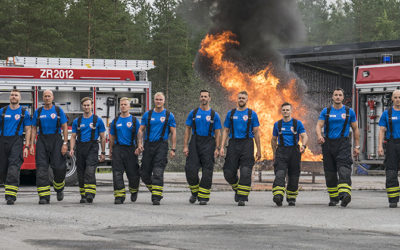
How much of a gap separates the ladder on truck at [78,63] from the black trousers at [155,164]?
633 cm

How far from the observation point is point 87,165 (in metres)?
12.8

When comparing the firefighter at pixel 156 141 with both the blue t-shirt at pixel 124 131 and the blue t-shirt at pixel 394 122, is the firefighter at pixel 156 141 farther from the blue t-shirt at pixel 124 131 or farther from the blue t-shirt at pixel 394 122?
the blue t-shirt at pixel 394 122

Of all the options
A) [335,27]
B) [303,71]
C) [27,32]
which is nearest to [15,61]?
[303,71]

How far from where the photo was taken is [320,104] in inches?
1535

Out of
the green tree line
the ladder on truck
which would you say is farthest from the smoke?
the ladder on truck

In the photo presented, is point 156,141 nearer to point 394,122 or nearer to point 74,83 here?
point 394,122

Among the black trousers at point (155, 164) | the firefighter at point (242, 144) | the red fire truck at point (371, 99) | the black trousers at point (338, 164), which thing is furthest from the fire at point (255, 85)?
the black trousers at point (155, 164)

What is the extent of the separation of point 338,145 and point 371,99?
684 centimetres

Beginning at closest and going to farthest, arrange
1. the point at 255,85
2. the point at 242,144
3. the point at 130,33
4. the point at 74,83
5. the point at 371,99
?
the point at 242,144 → the point at 74,83 → the point at 371,99 → the point at 255,85 → the point at 130,33

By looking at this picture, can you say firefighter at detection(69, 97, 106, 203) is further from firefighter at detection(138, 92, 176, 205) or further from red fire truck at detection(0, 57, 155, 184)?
red fire truck at detection(0, 57, 155, 184)

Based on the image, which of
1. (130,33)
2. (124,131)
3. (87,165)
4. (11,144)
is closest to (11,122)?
(11,144)

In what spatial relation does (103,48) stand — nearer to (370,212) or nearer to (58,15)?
(58,15)

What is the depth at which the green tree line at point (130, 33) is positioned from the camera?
47.8 m

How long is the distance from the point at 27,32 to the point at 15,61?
103ft
